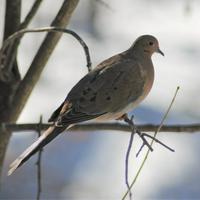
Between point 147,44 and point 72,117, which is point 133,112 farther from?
point 72,117

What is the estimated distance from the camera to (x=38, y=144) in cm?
327

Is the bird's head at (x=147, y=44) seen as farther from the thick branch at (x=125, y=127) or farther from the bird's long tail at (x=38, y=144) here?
the thick branch at (x=125, y=127)

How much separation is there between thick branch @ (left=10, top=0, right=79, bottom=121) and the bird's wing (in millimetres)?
193

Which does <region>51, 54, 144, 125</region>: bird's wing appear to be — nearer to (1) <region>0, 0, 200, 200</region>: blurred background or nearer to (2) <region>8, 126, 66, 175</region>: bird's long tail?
(2) <region>8, 126, 66, 175</region>: bird's long tail

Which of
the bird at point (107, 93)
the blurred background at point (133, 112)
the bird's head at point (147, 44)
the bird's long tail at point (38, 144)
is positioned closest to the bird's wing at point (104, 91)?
the bird at point (107, 93)

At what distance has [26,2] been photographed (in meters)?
8.16

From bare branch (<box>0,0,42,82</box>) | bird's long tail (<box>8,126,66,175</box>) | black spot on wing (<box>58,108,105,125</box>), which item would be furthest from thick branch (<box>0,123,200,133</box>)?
bare branch (<box>0,0,42,82</box>)

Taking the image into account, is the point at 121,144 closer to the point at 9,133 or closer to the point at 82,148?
the point at 82,148

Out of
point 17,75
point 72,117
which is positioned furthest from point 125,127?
point 17,75

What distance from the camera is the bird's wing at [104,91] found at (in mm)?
3596

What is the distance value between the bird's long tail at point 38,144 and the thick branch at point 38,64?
0.21 metres

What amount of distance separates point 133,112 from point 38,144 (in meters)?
3.74

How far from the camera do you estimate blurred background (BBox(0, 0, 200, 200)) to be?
6418 mm

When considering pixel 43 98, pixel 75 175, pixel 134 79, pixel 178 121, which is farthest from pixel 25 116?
pixel 134 79
